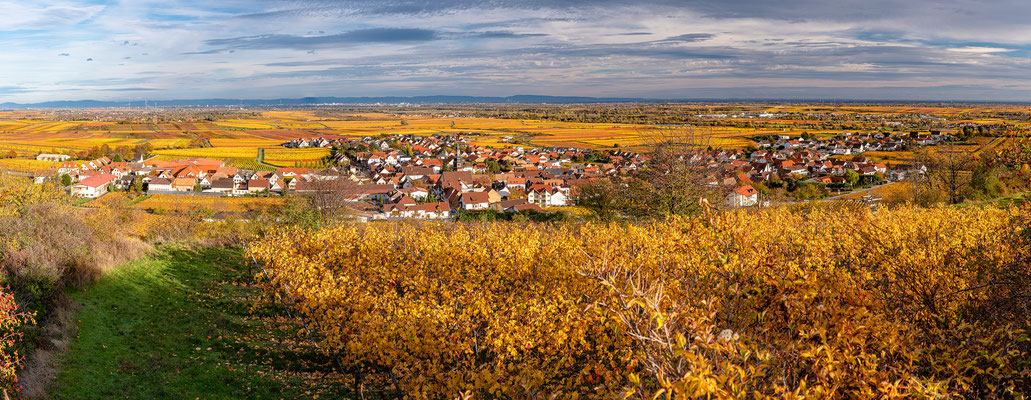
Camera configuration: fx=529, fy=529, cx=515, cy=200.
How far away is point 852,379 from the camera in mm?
4305

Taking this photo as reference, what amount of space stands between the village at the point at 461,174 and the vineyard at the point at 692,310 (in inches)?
1076

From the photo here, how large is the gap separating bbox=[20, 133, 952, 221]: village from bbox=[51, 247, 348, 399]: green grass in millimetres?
20181

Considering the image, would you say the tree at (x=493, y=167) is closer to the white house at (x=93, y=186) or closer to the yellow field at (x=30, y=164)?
the white house at (x=93, y=186)

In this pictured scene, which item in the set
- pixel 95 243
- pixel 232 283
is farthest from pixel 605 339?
pixel 95 243

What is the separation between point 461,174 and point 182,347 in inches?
2804

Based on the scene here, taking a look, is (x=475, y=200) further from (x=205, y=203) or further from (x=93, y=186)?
(x=93, y=186)

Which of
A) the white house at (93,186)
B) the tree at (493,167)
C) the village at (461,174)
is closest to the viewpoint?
the village at (461,174)

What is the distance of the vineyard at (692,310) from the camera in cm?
404

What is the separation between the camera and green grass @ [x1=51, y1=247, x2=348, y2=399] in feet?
39.7

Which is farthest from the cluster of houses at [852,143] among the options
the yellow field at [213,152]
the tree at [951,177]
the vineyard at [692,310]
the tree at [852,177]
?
the yellow field at [213,152]

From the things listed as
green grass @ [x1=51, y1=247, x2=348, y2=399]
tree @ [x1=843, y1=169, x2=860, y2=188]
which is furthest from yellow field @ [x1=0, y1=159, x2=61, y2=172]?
tree @ [x1=843, y1=169, x2=860, y2=188]

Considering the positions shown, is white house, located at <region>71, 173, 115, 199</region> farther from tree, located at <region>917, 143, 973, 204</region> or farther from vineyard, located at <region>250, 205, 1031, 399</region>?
tree, located at <region>917, 143, 973, 204</region>

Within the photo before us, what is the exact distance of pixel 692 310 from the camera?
6375mm

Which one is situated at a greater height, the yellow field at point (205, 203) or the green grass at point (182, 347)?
the green grass at point (182, 347)
